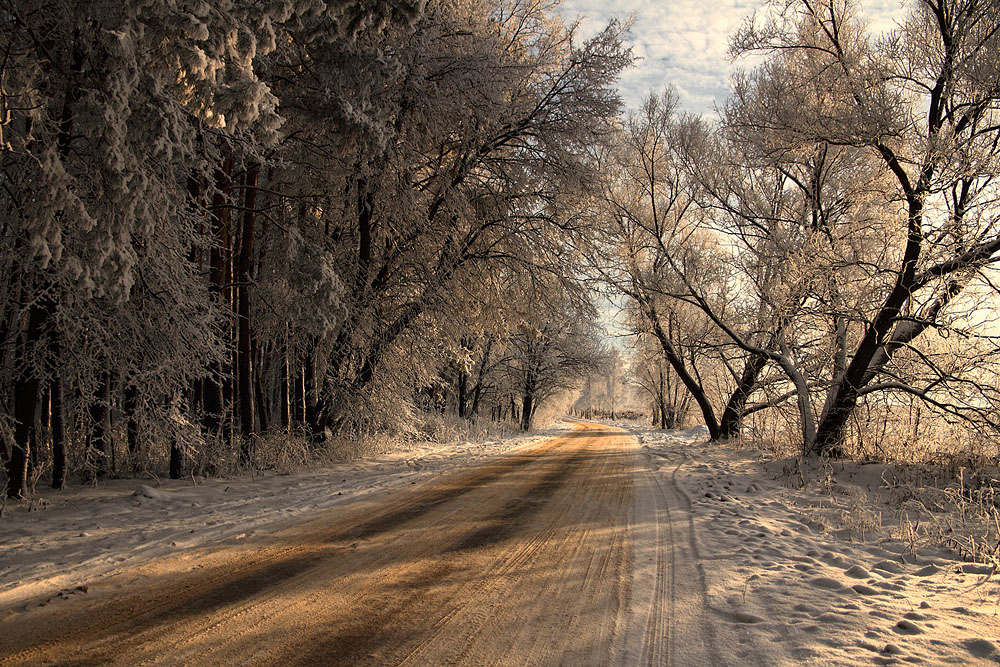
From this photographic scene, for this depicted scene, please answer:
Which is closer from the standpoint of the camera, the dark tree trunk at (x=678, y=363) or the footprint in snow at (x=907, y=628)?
the footprint in snow at (x=907, y=628)

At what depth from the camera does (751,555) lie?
15.2ft

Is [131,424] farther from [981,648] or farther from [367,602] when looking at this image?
[981,648]

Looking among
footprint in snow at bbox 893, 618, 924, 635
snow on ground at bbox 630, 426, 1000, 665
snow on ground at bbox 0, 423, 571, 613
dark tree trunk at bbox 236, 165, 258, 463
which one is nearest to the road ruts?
snow on ground at bbox 0, 423, 571, 613

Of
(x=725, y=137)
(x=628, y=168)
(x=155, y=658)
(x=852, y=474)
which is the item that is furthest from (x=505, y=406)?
(x=155, y=658)

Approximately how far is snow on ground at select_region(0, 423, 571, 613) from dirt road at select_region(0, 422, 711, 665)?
0.38 m

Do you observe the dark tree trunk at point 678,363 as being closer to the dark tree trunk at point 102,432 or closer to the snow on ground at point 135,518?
the snow on ground at point 135,518

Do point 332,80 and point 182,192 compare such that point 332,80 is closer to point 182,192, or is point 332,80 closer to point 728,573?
point 182,192

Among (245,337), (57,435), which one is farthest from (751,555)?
(245,337)

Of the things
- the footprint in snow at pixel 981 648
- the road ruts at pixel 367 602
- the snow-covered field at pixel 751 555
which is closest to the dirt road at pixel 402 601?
the road ruts at pixel 367 602

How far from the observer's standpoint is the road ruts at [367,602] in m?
2.82

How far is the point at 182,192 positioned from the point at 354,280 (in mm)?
5071

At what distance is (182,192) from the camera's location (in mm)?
6727

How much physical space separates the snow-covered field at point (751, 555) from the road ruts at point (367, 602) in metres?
0.39

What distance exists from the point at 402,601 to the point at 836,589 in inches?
124
